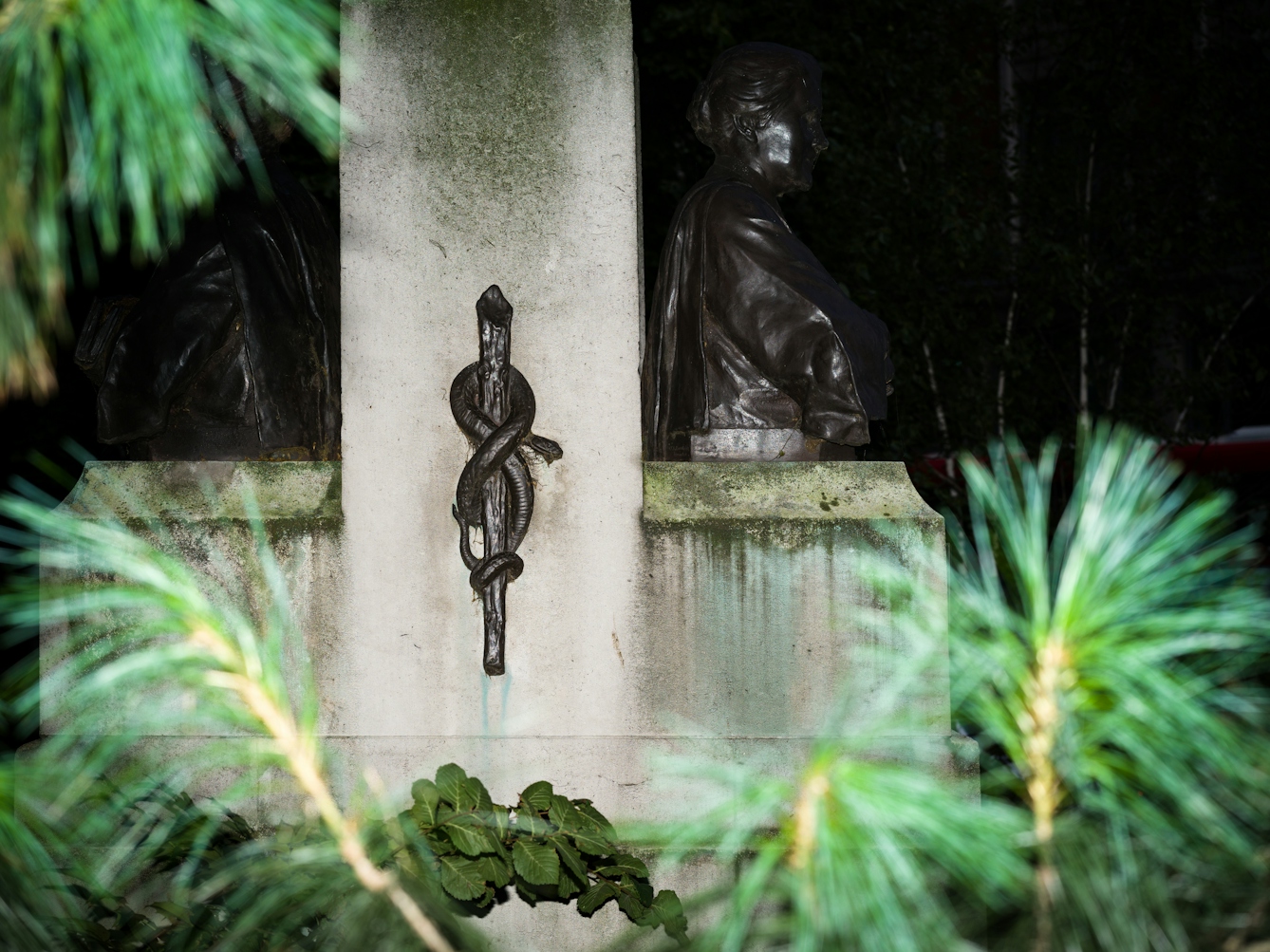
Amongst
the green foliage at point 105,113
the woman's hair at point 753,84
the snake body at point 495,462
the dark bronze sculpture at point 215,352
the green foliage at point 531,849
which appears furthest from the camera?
the woman's hair at point 753,84

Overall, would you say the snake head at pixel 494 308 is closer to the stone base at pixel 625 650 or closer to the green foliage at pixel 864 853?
the stone base at pixel 625 650

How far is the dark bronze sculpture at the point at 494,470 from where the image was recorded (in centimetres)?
327

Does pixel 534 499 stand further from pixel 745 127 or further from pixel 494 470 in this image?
pixel 745 127

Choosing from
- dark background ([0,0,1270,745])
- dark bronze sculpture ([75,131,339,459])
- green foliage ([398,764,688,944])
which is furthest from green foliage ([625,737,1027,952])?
dark background ([0,0,1270,745])

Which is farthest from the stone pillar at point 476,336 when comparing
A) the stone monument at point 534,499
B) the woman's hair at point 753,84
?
the woman's hair at point 753,84

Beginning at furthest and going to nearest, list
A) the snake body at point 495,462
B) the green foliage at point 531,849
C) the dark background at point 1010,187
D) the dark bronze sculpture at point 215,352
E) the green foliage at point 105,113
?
the dark background at point 1010,187
the dark bronze sculpture at point 215,352
the snake body at point 495,462
the green foliage at point 531,849
the green foliage at point 105,113

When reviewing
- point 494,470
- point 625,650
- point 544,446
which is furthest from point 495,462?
point 625,650

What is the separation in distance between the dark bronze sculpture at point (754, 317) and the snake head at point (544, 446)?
54 centimetres

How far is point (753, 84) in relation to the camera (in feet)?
13.2

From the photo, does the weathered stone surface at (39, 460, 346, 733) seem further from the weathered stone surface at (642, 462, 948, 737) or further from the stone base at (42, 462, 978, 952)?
the weathered stone surface at (642, 462, 948, 737)

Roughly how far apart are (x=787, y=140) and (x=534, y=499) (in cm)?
150

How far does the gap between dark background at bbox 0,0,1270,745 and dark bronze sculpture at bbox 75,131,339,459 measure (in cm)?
539

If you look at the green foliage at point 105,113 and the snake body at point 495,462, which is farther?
the snake body at point 495,462

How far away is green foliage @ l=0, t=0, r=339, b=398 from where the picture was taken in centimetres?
107
